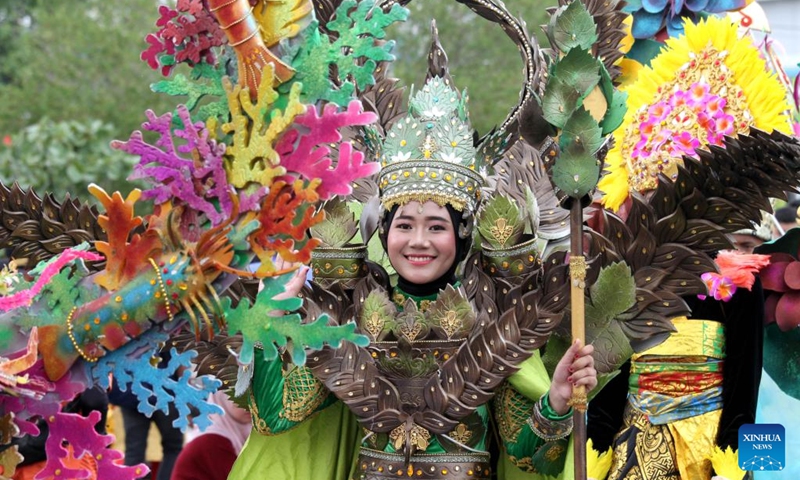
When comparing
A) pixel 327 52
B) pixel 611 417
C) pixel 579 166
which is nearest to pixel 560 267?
pixel 579 166

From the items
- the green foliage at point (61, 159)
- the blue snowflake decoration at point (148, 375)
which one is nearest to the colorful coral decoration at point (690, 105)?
the blue snowflake decoration at point (148, 375)

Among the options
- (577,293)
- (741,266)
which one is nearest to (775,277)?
(741,266)

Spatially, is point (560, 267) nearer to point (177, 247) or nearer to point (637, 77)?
point (177, 247)

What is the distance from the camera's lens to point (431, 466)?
4539mm

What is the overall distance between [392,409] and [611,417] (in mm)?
1640

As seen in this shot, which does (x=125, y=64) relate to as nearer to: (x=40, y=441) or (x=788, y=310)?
(x=40, y=441)

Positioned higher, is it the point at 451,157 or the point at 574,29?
the point at 574,29

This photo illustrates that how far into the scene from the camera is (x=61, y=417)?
136 inches

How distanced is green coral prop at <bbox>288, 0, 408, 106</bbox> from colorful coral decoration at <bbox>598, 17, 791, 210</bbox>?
2068 millimetres

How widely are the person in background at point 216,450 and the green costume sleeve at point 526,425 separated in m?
1.71

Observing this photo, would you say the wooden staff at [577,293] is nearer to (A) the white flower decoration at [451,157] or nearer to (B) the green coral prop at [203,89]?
(A) the white flower decoration at [451,157]

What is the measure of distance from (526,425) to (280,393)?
0.86 m

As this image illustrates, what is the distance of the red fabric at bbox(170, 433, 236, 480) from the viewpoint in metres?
6.09

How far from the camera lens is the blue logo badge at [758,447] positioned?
17.2 feet
